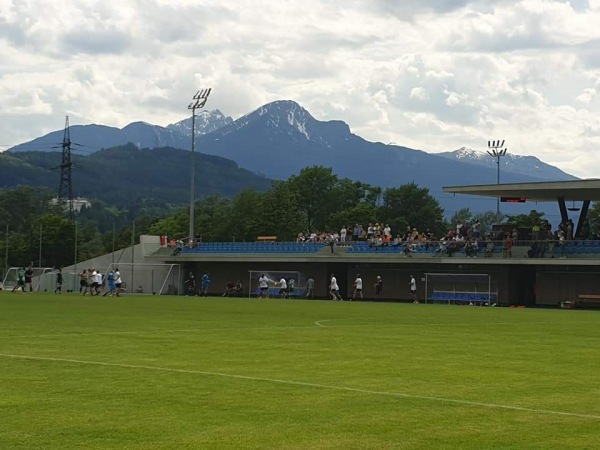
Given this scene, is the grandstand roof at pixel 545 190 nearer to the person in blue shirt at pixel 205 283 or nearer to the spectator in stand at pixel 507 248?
the spectator in stand at pixel 507 248

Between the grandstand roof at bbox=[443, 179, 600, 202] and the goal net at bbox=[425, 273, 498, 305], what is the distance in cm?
506

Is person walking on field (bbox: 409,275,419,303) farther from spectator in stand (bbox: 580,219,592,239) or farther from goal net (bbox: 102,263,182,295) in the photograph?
goal net (bbox: 102,263,182,295)

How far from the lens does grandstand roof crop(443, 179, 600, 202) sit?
183 feet

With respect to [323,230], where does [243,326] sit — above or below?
below

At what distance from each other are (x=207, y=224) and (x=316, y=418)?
462 feet

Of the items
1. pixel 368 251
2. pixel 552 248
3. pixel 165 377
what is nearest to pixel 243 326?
pixel 165 377

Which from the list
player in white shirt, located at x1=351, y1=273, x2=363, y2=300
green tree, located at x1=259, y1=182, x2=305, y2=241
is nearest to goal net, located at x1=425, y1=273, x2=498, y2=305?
player in white shirt, located at x1=351, y1=273, x2=363, y2=300

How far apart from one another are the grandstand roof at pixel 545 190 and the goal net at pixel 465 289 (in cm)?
506

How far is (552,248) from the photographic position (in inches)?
2217

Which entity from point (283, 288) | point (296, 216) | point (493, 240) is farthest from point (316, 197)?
point (493, 240)

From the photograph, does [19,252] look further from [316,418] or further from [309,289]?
[316,418]

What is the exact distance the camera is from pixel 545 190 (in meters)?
58.0

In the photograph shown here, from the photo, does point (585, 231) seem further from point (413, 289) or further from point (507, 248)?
point (413, 289)

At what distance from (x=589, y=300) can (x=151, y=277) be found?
1342 inches
